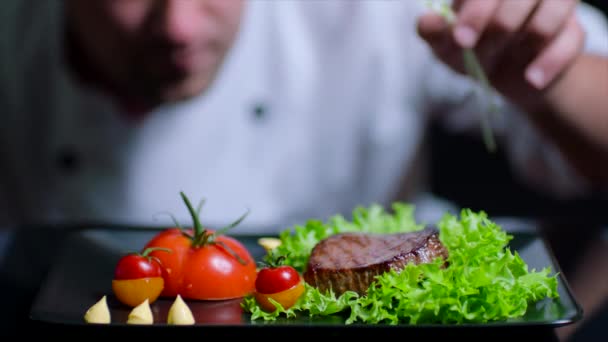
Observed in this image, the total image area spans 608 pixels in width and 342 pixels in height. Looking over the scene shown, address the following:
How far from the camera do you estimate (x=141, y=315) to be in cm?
106

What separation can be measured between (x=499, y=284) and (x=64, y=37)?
1.81 meters

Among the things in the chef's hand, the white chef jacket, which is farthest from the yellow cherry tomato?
the white chef jacket

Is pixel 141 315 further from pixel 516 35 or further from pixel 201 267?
pixel 516 35

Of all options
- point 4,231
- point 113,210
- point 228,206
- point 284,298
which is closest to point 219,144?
point 228,206

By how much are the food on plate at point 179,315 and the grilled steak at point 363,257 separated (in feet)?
0.70

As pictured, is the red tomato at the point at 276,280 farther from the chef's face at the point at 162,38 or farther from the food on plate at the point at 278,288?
the chef's face at the point at 162,38

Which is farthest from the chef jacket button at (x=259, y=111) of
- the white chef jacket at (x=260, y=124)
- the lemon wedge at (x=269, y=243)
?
→ the lemon wedge at (x=269, y=243)

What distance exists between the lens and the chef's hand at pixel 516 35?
1430 mm

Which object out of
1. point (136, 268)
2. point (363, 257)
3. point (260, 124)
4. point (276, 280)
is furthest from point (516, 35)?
point (260, 124)

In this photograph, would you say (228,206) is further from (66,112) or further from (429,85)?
(429,85)

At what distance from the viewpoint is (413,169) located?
2686 mm

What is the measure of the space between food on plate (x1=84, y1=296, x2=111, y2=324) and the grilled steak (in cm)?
30

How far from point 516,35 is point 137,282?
863 millimetres

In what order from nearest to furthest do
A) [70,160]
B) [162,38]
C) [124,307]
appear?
[124,307] < [162,38] < [70,160]
